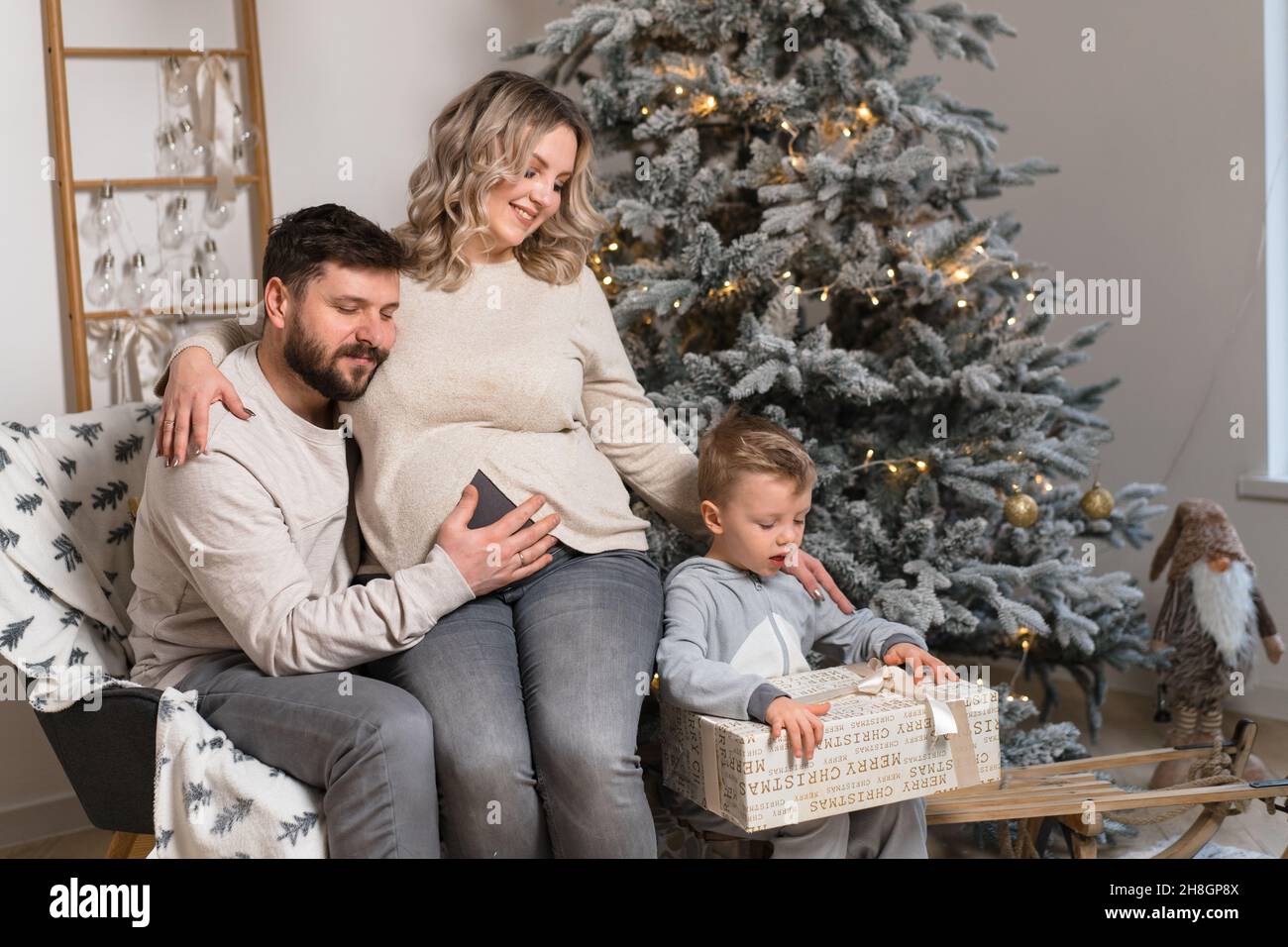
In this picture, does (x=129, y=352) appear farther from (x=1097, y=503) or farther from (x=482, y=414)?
(x=1097, y=503)

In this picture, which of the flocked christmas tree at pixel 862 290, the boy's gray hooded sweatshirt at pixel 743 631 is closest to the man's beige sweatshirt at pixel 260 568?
the boy's gray hooded sweatshirt at pixel 743 631

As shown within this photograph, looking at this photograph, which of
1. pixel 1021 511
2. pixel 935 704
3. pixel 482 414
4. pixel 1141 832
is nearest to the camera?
pixel 935 704

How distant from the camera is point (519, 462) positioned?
165cm

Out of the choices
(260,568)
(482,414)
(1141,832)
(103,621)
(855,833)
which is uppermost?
(482,414)

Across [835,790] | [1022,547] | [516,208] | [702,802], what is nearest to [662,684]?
[702,802]

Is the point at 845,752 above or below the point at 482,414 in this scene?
below

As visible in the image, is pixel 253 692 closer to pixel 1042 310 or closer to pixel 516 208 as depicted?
pixel 516 208

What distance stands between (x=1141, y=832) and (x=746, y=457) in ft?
4.00

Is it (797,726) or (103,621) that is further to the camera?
(103,621)

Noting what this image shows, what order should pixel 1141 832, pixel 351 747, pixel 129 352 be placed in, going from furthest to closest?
pixel 129 352 < pixel 1141 832 < pixel 351 747

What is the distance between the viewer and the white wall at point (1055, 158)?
228cm

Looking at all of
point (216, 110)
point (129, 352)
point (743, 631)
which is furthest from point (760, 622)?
point (216, 110)

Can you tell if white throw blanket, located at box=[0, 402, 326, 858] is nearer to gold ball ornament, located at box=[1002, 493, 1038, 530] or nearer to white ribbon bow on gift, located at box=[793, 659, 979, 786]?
white ribbon bow on gift, located at box=[793, 659, 979, 786]

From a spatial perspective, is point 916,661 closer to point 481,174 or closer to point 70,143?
point 481,174
